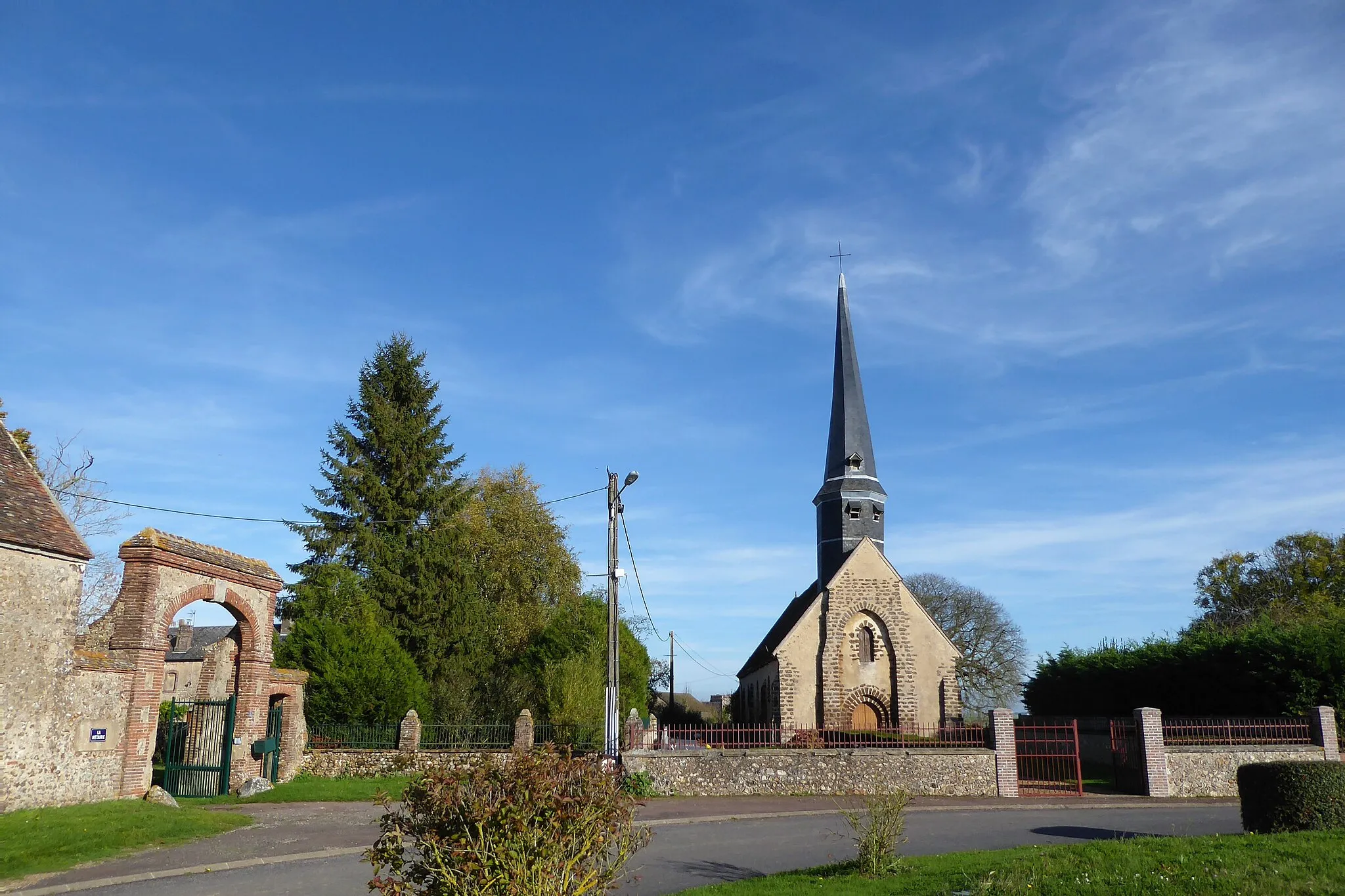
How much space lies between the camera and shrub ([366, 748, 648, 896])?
5543 mm

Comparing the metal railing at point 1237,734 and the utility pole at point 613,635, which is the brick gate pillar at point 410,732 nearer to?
the utility pole at point 613,635

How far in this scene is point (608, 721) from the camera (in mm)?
20531

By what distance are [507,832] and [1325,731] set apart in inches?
948

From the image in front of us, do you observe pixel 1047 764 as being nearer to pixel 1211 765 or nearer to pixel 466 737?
pixel 1211 765

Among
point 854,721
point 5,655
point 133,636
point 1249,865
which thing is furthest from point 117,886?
point 854,721

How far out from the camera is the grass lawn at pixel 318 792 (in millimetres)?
17969

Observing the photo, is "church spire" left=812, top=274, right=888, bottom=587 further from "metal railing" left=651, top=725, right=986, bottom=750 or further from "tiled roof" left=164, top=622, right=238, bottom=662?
"tiled roof" left=164, top=622, right=238, bottom=662

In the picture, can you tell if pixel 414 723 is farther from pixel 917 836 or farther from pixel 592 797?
pixel 592 797

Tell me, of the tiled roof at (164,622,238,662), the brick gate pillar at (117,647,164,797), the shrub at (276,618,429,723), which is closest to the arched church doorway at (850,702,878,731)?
the shrub at (276,618,429,723)

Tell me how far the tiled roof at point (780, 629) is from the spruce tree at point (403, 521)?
1230 centimetres

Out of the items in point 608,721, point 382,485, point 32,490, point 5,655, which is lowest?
point 608,721

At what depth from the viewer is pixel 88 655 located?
1592cm

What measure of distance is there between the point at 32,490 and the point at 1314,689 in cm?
3035

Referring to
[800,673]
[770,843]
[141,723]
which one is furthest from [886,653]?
[141,723]
